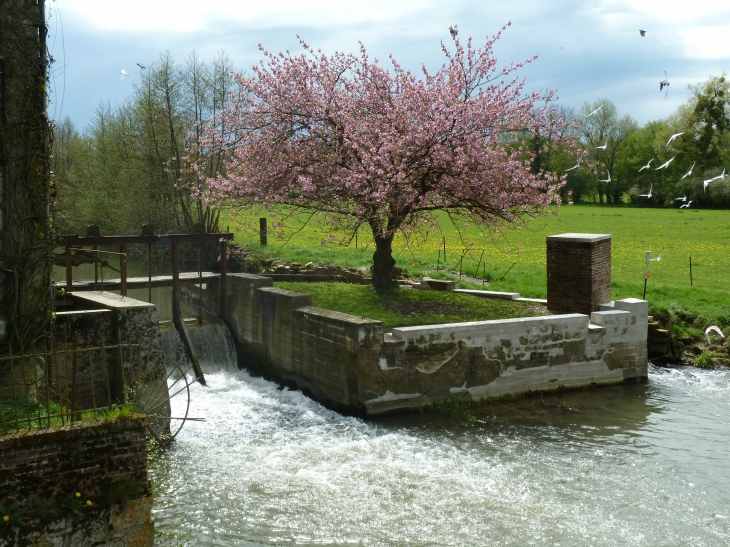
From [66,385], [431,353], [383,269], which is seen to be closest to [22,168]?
[66,385]

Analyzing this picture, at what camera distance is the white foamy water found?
8867 mm

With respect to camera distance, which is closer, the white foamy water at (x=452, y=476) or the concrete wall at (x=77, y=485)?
the concrete wall at (x=77, y=485)

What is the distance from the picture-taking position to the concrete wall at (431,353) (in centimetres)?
1351

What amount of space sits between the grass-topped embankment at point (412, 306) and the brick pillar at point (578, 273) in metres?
0.61

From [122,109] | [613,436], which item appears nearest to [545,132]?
[613,436]

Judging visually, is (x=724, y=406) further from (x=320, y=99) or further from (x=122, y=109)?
(x=122, y=109)

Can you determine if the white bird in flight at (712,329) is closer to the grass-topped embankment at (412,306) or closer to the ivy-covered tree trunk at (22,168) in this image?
the grass-topped embankment at (412,306)

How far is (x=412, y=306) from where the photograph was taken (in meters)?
17.0

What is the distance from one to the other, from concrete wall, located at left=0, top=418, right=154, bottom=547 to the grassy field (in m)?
11.0

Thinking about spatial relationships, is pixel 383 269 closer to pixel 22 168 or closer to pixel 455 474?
pixel 455 474

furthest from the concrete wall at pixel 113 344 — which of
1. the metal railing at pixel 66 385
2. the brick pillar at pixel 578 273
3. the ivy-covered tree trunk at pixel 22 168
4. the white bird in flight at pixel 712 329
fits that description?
the white bird in flight at pixel 712 329

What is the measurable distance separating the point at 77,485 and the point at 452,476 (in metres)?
5.38

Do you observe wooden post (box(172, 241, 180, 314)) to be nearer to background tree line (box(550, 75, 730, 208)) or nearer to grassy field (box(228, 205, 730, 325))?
grassy field (box(228, 205, 730, 325))

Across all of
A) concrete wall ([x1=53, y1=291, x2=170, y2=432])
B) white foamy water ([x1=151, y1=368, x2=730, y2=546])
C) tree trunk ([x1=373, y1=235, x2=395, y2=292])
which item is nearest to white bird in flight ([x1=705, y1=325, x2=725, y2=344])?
white foamy water ([x1=151, y1=368, x2=730, y2=546])
